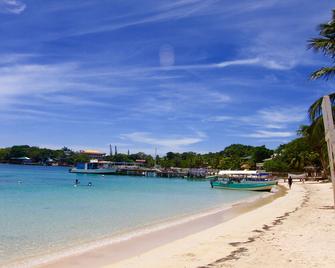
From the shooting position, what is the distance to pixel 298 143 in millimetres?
87500

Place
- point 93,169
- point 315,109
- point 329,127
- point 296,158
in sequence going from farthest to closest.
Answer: point 93,169 < point 296,158 < point 315,109 < point 329,127

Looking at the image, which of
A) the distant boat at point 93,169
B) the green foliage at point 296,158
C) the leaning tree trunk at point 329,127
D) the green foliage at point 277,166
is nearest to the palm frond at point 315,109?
the leaning tree trunk at point 329,127

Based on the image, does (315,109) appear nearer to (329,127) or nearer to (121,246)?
(121,246)

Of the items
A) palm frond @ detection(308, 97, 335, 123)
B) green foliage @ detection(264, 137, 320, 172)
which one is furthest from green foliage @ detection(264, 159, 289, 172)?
palm frond @ detection(308, 97, 335, 123)

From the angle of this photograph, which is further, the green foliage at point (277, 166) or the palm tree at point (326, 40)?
the green foliage at point (277, 166)

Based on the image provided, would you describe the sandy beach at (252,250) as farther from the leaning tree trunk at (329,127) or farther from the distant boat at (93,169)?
the distant boat at (93,169)

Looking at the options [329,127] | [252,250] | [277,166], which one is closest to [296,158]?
[277,166]

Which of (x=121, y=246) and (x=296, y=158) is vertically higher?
(x=296, y=158)

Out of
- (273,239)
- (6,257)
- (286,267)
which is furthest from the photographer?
(273,239)

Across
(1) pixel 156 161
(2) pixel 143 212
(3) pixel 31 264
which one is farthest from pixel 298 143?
(1) pixel 156 161

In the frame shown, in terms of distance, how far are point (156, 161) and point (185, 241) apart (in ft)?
534

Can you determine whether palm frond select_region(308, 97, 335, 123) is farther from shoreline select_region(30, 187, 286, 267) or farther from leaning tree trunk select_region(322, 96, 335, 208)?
leaning tree trunk select_region(322, 96, 335, 208)

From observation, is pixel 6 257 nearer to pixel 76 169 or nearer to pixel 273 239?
pixel 273 239

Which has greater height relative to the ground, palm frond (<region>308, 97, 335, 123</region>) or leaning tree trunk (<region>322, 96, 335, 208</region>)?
palm frond (<region>308, 97, 335, 123</region>)
